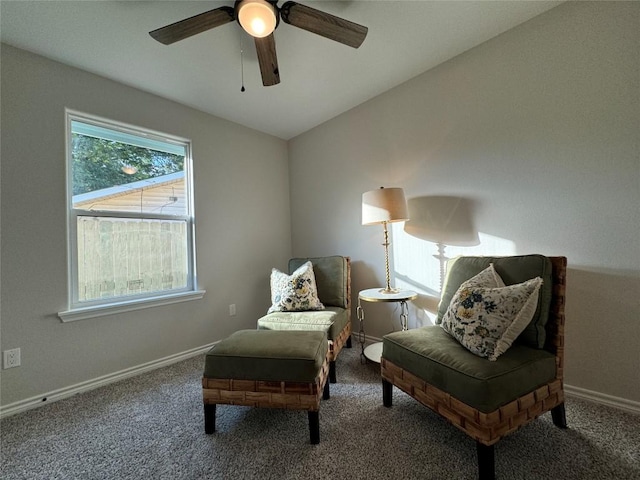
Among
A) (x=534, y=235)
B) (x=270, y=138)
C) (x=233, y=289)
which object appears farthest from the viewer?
(x=270, y=138)

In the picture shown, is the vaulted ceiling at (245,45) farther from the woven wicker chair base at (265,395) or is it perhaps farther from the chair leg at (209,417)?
the chair leg at (209,417)

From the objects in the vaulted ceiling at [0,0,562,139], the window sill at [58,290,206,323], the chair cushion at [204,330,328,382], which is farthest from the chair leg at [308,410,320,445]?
the vaulted ceiling at [0,0,562,139]

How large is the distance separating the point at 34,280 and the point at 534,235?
3.36 metres

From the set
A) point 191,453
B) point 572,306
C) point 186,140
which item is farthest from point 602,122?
point 186,140

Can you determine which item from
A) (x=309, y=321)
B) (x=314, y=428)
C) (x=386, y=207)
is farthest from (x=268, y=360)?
(x=386, y=207)

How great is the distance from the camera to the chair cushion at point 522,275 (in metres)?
1.41

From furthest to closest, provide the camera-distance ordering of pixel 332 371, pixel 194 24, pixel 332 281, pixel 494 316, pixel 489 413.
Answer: pixel 332 281, pixel 332 371, pixel 194 24, pixel 494 316, pixel 489 413

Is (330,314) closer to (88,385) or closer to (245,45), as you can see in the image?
(88,385)

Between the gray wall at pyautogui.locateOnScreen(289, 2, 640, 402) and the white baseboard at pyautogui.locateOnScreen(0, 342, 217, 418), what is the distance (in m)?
2.04

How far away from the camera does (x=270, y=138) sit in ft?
11.4

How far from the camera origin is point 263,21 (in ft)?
4.72

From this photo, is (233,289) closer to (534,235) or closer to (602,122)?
(534,235)

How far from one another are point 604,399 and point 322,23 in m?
2.65

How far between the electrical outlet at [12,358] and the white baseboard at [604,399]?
3532mm
